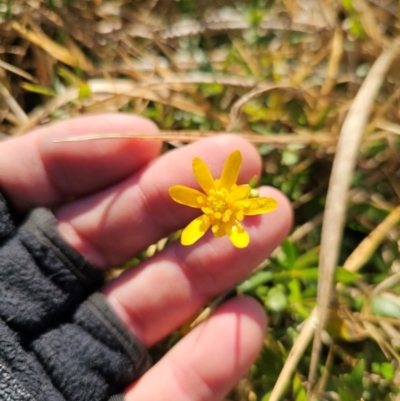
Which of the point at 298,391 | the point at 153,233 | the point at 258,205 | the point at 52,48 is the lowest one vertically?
the point at 298,391

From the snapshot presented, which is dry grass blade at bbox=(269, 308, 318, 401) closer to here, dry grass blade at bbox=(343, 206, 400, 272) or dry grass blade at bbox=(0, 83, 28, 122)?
dry grass blade at bbox=(343, 206, 400, 272)

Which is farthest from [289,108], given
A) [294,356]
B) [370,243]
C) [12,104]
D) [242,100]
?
[12,104]

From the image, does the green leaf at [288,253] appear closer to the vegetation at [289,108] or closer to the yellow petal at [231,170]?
the vegetation at [289,108]

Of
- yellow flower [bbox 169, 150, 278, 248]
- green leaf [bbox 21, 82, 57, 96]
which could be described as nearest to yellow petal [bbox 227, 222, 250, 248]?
yellow flower [bbox 169, 150, 278, 248]

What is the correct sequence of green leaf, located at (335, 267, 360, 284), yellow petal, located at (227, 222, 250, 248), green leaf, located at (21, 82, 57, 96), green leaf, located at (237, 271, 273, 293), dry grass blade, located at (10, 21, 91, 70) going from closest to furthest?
yellow petal, located at (227, 222, 250, 248) < green leaf, located at (335, 267, 360, 284) < green leaf, located at (237, 271, 273, 293) < green leaf, located at (21, 82, 57, 96) < dry grass blade, located at (10, 21, 91, 70)

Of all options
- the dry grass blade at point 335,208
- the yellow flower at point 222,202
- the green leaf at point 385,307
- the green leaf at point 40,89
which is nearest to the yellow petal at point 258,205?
the yellow flower at point 222,202

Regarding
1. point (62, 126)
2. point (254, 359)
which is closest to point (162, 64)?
point (62, 126)

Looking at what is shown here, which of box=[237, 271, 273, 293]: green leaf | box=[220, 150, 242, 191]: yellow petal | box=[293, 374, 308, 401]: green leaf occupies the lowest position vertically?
box=[293, 374, 308, 401]: green leaf

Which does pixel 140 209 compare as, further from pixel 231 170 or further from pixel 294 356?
pixel 294 356
